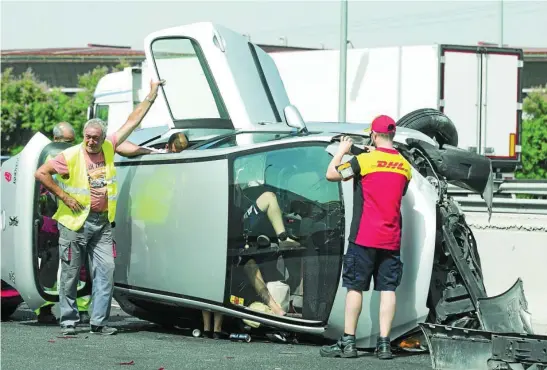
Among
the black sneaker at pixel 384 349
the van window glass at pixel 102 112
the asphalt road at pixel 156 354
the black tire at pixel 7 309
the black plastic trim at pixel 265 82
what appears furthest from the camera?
the van window glass at pixel 102 112

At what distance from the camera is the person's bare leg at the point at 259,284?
861 centimetres

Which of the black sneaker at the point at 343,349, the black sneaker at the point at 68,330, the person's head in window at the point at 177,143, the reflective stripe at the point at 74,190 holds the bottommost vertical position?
the black sneaker at the point at 68,330

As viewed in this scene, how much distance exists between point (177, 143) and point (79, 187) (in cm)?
91

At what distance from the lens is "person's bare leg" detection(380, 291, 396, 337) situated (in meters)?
7.90

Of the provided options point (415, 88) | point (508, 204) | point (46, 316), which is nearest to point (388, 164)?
point (46, 316)

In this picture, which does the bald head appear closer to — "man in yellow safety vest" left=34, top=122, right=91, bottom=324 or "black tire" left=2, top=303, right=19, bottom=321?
"man in yellow safety vest" left=34, top=122, right=91, bottom=324

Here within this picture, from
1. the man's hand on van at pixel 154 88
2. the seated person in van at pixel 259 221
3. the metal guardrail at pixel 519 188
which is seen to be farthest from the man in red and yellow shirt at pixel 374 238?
the metal guardrail at pixel 519 188

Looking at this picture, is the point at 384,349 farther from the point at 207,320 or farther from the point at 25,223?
the point at 25,223

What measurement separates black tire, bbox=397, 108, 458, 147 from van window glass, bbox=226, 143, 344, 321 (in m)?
1.75

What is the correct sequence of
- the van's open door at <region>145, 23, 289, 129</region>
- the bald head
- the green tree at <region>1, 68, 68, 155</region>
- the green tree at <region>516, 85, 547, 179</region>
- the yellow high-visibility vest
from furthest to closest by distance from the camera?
the green tree at <region>1, 68, 68, 155</region> < the green tree at <region>516, 85, 547, 179</region> < the bald head < the van's open door at <region>145, 23, 289, 129</region> < the yellow high-visibility vest

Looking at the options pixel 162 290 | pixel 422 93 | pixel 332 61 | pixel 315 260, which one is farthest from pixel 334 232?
pixel 332 61

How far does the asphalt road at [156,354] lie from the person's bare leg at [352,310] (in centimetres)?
23

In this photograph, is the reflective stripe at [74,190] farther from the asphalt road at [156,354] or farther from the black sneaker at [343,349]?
the black sneaker at [343,349]

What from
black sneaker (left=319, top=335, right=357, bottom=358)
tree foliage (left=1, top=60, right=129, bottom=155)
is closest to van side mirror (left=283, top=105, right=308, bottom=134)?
black sneaker (left=319, top=335, right=357, bottom=358)
